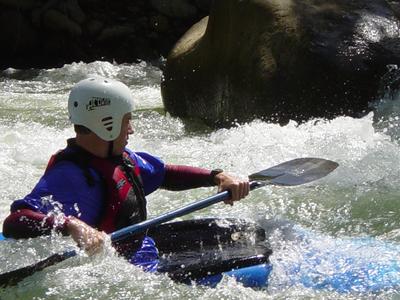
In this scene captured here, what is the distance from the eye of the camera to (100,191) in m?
3.41

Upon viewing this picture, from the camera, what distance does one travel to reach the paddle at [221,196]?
3264 millimetres

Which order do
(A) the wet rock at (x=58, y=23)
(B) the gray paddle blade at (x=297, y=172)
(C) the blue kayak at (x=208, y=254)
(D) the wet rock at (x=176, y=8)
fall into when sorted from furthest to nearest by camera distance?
(D) the wet rock at (x=176, y=8)
(A) the wet rock at (x=58, y=23)
(B) the gray paddle blade at (x=297, y=172)
(C) the blue kayak at (x=208, y=254)

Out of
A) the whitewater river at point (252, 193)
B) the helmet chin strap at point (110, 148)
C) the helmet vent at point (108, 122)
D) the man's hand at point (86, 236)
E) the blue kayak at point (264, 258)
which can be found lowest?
the whitewater river at point (252, 193)

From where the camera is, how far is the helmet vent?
3.47m

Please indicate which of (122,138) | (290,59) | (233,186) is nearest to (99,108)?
(122,138)

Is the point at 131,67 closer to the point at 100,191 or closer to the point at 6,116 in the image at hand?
the point at 6,116

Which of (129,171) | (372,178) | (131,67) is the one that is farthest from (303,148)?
(131,67)

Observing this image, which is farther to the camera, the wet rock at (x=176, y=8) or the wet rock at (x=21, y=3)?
the wet rock at (x=176, y=8)

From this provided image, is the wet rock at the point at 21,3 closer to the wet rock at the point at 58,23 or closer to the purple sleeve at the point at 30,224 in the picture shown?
the wet rock at the point at 58,23

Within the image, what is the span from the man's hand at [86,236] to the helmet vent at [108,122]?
19.4 inches

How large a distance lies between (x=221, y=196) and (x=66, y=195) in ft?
2.48

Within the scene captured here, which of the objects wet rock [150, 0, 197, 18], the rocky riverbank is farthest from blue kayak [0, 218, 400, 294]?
wet rock [150, 0, 197, 18]

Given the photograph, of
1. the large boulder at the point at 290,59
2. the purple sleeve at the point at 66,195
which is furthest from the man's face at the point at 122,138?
the large boulder at the point at 290,59

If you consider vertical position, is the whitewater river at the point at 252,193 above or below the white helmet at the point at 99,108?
below
